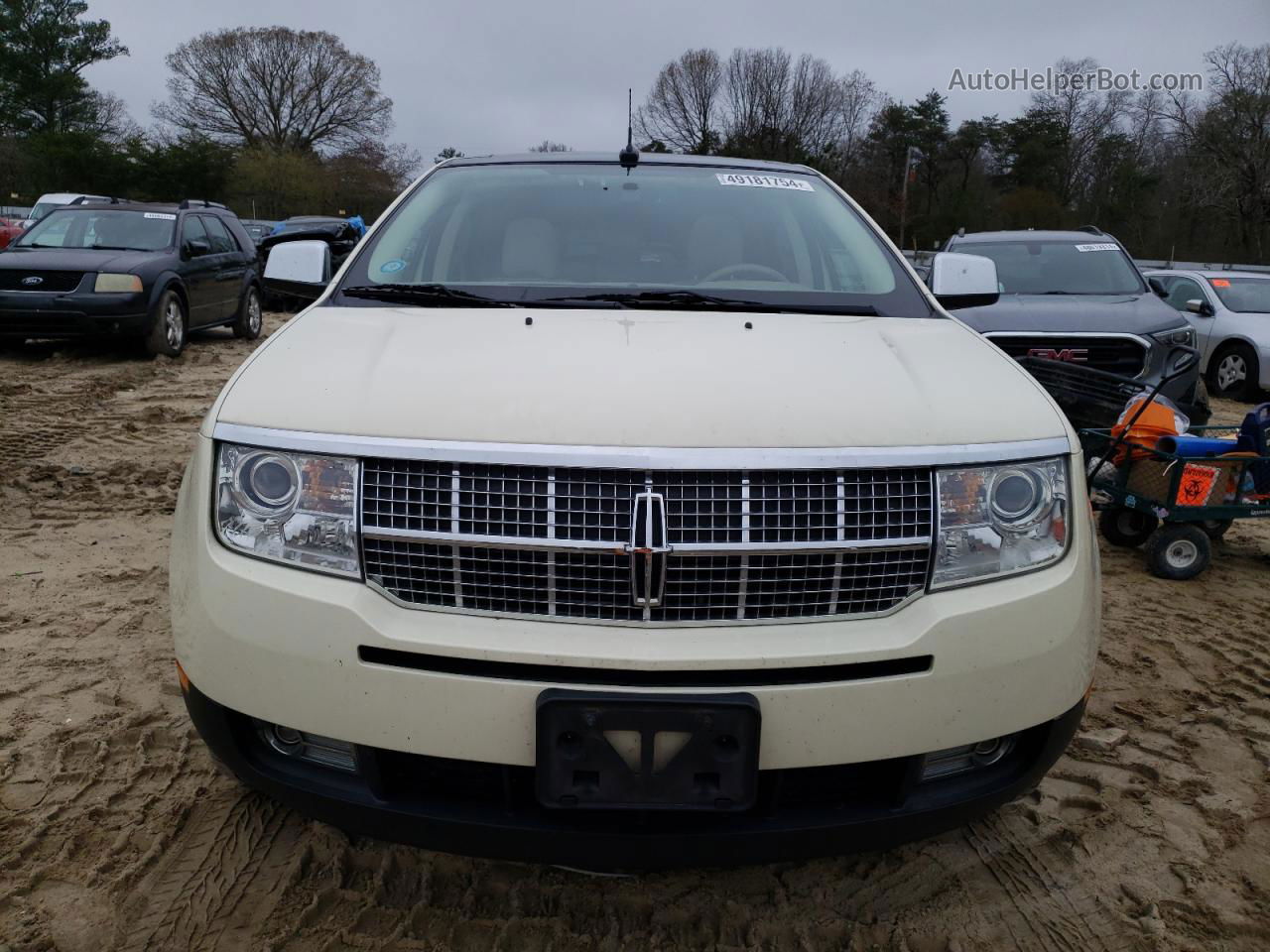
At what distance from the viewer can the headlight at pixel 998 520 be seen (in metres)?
1.87

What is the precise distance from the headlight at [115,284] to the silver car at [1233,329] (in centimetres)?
1118

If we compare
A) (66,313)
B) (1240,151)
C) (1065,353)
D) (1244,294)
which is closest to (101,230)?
(66,313)

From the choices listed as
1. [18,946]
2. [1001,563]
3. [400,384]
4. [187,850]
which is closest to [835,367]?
[1001,563]

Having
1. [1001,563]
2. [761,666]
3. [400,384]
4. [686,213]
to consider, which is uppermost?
[686,213]

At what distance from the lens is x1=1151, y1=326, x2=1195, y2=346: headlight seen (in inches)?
282

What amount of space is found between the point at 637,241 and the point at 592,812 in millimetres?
1814

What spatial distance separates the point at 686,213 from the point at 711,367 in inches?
48.0

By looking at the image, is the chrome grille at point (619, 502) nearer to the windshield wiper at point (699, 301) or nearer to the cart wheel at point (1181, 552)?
the windshield wiper at point (699, 301)

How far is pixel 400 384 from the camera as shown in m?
1.97

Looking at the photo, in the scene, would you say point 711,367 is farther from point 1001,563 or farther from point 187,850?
point 187,850

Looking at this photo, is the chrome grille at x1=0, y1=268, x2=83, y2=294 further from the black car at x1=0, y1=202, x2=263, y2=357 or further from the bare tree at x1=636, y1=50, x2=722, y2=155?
the bare tree at x1=636, y1=50, x2=722, y2=155

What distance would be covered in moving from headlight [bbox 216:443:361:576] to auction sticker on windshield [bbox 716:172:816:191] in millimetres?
1970

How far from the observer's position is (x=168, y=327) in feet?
32.9

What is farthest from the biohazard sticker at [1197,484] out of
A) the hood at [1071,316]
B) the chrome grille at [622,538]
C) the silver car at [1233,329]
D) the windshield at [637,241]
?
the silver car at [1233,329]
